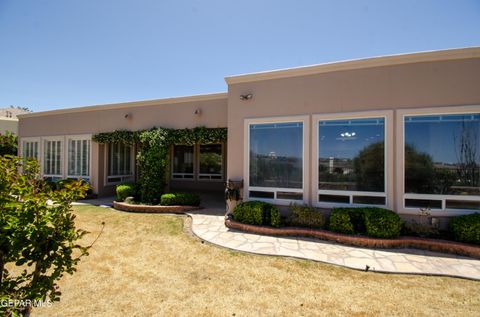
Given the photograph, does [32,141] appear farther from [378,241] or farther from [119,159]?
[378,241]

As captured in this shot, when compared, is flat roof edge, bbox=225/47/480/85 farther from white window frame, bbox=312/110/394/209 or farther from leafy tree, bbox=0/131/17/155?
leafy tree, bbox=0/131/17/155

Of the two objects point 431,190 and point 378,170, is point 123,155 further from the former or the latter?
point 431,190

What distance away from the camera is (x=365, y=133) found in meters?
6.94

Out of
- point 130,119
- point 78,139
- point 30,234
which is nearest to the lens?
point 30,234

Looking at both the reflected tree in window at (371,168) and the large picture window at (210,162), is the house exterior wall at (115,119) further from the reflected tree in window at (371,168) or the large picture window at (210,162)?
the reflected tree in window at (371,168)

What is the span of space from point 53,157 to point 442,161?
19.1m

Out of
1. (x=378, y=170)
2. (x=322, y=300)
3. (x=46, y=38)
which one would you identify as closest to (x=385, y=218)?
(x=378, y=170)

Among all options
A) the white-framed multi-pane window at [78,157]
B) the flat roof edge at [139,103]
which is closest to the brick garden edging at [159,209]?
the flat roof edge at [139,103]

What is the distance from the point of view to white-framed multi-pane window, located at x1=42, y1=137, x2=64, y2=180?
13242 millimetres

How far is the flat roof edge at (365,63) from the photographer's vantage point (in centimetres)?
610

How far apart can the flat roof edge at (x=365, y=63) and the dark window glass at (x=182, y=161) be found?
772cm

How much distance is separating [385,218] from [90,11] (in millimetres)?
12169

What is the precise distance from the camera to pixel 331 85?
283 inches

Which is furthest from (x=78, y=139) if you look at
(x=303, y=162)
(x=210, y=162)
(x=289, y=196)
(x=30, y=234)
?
(x=30, y=234)
